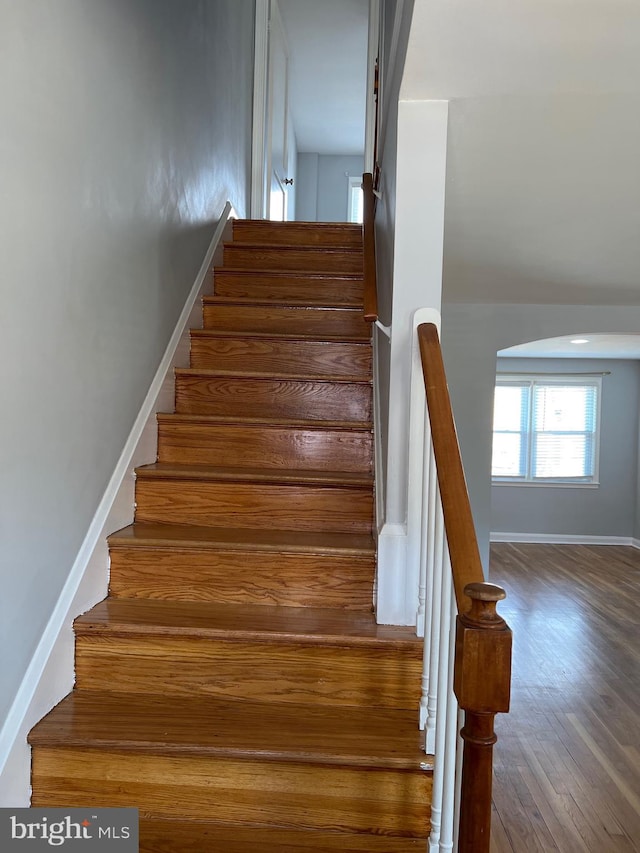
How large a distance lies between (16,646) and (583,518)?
25.8 feet

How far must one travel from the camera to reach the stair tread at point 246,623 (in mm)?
1781

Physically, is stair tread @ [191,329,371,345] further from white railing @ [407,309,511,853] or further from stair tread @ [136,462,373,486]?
white railing @ [407,309,511,853]

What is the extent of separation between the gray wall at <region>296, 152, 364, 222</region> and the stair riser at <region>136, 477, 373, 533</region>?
20.7ft

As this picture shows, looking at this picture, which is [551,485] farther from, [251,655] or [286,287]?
[251,655]

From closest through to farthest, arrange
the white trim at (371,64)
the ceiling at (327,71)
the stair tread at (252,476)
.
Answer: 1. the stair tread at (252,476)
2. the white trim at (371,64)
3. the ceiling at (327,71)

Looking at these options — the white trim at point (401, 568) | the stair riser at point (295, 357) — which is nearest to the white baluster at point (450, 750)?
the white trim at point (401, 568)

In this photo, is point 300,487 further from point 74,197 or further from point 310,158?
point 310,158

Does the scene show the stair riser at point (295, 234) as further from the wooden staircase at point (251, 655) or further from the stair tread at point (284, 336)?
the wooden staircase at point (251, 655)

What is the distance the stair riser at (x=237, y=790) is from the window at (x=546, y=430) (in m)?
7.05

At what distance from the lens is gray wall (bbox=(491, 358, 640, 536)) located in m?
8.14

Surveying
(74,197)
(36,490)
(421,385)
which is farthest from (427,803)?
(74,197)

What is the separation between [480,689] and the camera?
→ 999 millimetres

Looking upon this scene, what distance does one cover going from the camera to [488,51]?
1.60 m

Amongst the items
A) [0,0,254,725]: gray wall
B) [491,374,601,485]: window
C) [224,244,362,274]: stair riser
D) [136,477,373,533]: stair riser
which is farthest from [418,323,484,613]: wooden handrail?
[491,374,601,485]: window
